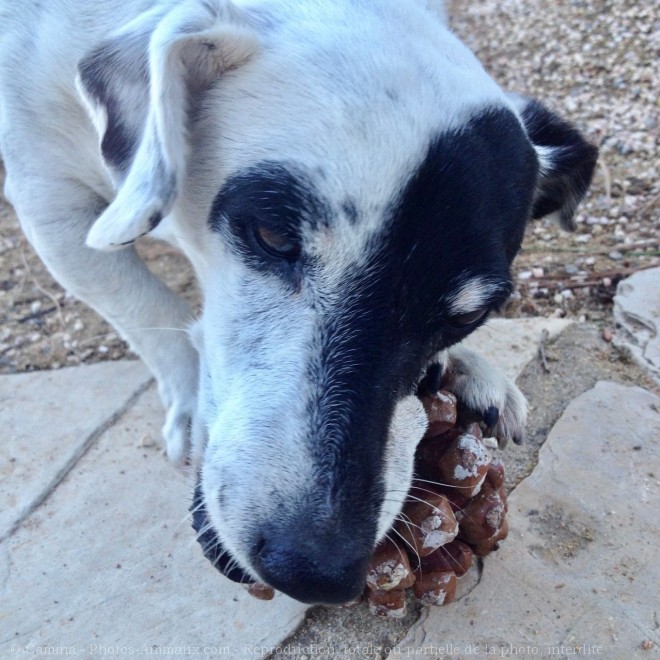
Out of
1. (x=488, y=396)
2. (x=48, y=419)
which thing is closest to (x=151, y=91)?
(x=488, y=396)

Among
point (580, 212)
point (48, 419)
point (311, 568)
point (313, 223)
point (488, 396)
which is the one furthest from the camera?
point (580, 212)

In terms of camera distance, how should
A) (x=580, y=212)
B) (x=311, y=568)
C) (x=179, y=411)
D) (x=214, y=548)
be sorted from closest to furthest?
(x=311, y=568) < (x=214, y=548) < (x=179, y=411) < (x=580, y=212)

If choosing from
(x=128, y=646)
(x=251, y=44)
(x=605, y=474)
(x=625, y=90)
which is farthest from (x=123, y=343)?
(x=625, y=90)

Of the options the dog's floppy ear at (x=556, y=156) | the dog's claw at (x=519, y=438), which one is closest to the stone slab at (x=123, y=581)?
the dog's claw at (x=519, y=438)

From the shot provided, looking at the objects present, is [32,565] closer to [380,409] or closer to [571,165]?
[380,409]

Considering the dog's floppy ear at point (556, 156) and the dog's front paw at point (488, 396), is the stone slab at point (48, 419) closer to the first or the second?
the dog's front paw at point (488, 396)

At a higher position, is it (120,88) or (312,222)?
(120,88)

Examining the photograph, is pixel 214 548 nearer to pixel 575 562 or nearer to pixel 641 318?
pixel 575 562
